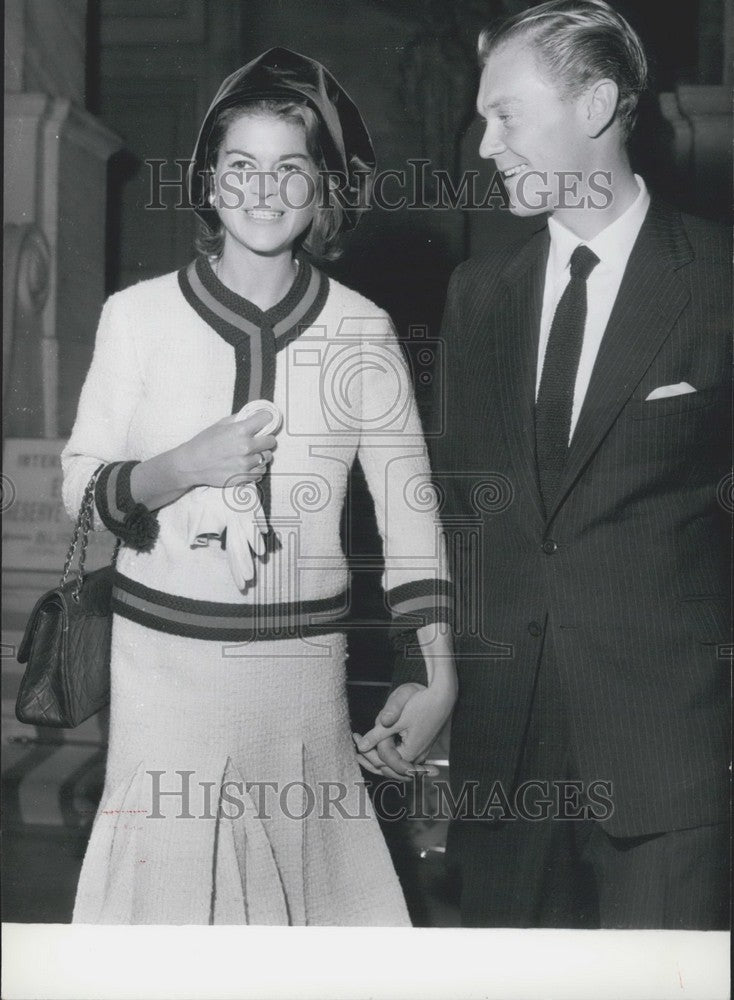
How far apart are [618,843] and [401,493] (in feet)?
2.89

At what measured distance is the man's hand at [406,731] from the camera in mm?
2535

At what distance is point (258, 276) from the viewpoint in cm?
251

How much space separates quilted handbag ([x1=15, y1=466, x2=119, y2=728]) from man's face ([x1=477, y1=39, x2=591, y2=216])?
112cm

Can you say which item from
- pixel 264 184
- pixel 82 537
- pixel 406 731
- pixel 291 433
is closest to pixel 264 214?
pixel 264 184

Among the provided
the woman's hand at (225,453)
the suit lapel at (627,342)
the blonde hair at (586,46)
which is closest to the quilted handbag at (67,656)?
the woman's hand at (225,453)

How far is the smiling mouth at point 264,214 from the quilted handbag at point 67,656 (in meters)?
0.66

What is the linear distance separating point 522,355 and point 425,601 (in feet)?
1.89

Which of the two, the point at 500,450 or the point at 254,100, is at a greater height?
the point at 254,100

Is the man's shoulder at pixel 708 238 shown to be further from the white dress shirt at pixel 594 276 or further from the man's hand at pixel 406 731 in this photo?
the man's hand at pixel 406 731

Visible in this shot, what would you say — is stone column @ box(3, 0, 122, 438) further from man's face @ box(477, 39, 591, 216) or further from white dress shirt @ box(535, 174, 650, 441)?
white dress shirt @ box(535, 174, 650, 441)

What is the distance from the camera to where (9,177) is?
8.68 feet

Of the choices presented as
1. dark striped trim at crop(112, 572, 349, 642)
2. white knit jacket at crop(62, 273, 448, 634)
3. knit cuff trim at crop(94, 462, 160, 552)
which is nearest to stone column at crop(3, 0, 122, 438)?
white knit jacket at crop(62, 273, 448, 634)

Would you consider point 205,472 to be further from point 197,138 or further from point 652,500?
point 652,500

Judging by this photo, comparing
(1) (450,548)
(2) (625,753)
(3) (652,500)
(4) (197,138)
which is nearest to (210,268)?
(4) (197,138)
